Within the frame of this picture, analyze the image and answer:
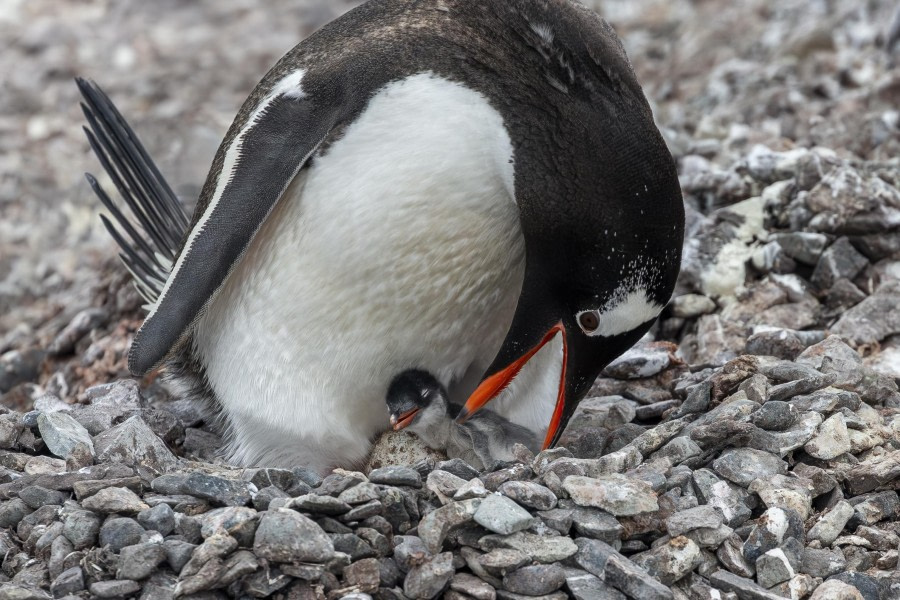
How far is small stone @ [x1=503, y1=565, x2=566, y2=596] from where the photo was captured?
6.44ft

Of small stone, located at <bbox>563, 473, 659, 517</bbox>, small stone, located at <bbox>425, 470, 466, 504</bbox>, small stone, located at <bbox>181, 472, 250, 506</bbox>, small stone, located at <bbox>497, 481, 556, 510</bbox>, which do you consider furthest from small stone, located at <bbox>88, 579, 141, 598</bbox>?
small stone, located at <bbox>563, 473, 659, 517</bbox>

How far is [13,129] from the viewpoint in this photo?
19.1 feet

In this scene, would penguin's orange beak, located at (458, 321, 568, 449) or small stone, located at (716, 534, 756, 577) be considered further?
penguin's orange beak, located at (458, 321, 568, 449)

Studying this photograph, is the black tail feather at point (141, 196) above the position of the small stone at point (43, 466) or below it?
above

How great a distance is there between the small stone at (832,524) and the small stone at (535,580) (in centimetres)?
54

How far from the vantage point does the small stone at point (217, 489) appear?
2074 millimetres

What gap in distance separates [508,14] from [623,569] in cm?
124

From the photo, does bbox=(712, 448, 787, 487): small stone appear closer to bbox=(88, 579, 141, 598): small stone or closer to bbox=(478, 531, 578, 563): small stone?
bbox=(478, 531, 578, 563): small stone

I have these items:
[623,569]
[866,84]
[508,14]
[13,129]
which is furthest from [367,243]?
[13,129]

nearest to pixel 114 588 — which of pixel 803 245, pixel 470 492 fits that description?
pixel 470 492

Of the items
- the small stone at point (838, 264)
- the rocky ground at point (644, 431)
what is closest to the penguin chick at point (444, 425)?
the rocky ground at point (644, 431)

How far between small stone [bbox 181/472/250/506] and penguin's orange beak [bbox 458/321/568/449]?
2.18 ft

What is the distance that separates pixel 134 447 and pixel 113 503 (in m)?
0.45

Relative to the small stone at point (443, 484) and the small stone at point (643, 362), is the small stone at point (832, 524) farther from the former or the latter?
the small stone at point (643, 362)
